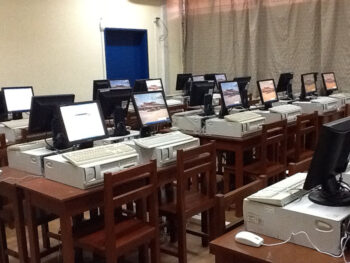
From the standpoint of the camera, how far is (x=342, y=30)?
20.2 ft

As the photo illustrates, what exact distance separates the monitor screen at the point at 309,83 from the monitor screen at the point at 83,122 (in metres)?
3.44

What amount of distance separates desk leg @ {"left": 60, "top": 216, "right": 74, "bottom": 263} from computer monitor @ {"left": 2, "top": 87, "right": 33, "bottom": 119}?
314 cm

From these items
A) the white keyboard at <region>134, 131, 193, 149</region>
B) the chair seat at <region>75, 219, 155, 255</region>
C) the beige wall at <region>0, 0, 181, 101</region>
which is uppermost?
the beige wall at <region>0, 0, 181, 101</region>

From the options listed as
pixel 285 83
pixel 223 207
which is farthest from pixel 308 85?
pixel 223 207

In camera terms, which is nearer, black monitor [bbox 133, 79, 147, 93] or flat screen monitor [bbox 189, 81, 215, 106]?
flat screen monitor [bbox 189, 81, 215, 106]

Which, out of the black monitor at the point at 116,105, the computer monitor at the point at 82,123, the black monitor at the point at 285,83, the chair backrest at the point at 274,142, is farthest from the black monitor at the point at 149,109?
the black monitor at the point at 285,83

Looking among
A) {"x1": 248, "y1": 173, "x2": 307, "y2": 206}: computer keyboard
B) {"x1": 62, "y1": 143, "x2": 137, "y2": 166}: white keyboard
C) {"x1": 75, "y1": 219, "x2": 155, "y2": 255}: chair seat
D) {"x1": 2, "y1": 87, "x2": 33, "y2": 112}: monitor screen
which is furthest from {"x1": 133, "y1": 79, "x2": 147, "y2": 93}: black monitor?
{"x1": 248, "y1": 173, "x2": 307, "y2": 206}: computer keyboard

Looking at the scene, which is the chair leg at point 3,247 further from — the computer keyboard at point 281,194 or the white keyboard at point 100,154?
the computer keyboard at point 281,194

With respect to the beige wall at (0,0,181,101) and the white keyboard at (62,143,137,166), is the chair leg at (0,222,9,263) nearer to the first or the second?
the white keyboard at (62,143,137,166)

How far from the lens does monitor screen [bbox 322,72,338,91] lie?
5.84 meters

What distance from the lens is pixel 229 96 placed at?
4203 mm

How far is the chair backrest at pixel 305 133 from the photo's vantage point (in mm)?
3951

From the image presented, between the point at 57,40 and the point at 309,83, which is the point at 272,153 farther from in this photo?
the point at 57,40

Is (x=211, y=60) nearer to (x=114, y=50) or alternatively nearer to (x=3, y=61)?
(x=114, y=50)
